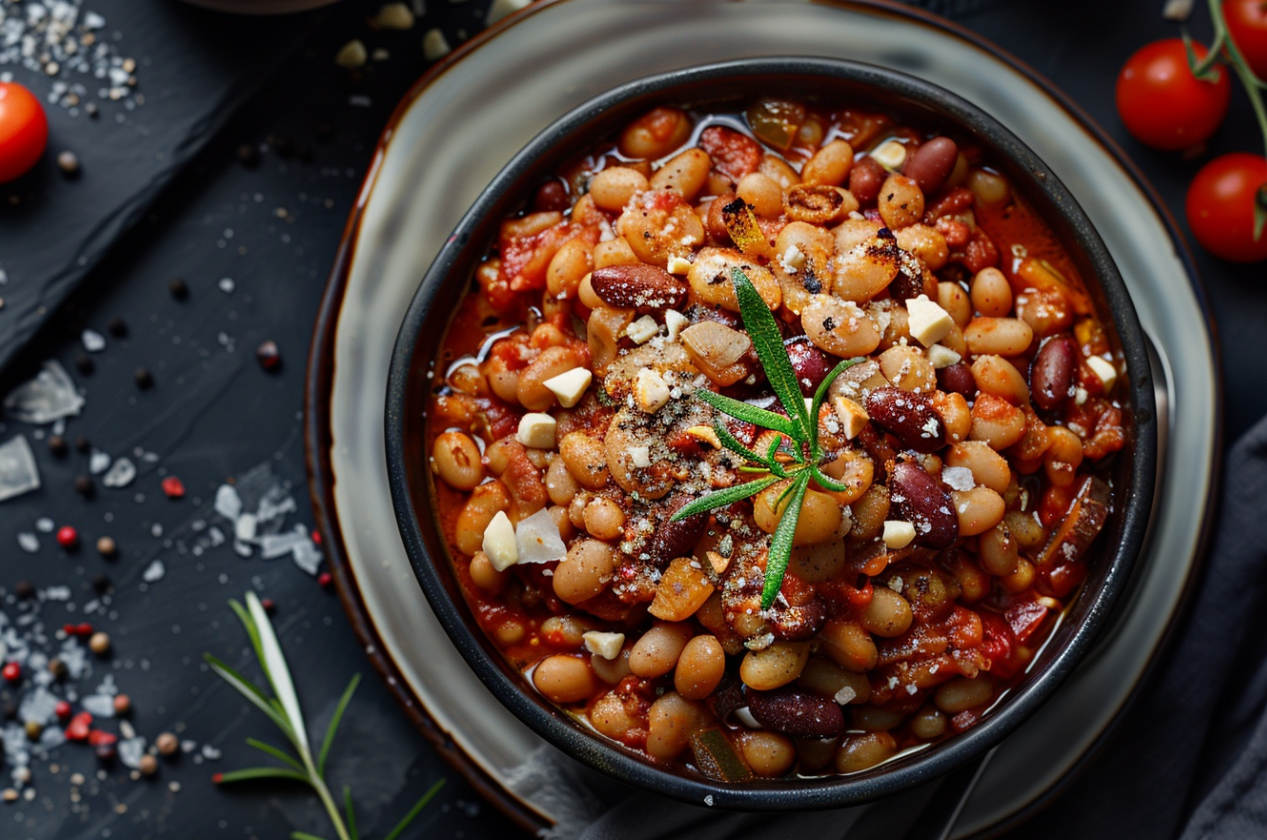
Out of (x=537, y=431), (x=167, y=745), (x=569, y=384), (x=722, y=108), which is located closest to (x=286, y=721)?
(x=167, y=745)

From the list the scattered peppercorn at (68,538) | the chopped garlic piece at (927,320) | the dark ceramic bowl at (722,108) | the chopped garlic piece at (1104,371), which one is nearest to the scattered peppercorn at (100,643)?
the scattered peppercorn at (68,538)

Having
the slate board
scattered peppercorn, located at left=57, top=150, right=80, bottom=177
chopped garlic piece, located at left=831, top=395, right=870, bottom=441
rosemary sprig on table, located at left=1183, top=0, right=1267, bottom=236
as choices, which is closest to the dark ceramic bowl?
chopped garlic piece, located at left=831, top=395, right=870, bottom=441

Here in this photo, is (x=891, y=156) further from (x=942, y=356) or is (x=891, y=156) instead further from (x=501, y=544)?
(x=501, y=544)

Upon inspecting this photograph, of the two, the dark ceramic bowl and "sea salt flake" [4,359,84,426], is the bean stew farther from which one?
"sea salt flake" [4,359,84,426]

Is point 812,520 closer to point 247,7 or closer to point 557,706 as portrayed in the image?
point 557,706

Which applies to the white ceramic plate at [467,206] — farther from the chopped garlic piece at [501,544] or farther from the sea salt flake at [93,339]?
the sea salt flake at [93,339]

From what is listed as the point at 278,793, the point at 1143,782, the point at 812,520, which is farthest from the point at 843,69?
the point at 278,793

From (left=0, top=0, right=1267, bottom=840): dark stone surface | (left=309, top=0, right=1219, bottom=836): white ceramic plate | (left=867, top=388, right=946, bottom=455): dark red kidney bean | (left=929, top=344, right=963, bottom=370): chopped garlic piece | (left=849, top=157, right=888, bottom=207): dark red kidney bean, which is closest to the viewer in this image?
(left=867, top=388, right=946, bottom=455): dark red kidney bean
